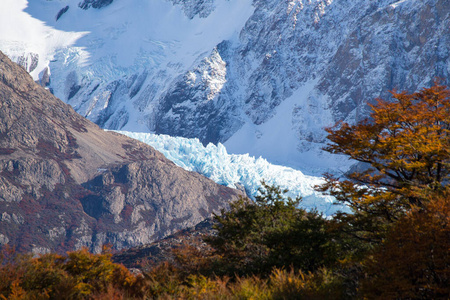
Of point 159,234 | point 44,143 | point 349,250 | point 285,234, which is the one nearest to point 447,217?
point 349,250

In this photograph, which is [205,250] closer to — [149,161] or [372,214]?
[372,214]

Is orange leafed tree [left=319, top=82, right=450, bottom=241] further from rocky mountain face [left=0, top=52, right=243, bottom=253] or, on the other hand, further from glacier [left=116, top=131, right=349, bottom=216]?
rocky mountain face [left=0, top=52, right=243, bottom=253]

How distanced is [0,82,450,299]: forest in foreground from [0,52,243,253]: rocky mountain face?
90.0 metres

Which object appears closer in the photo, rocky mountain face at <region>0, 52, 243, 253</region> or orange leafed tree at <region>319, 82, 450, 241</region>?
orange leafed tree at <region>319, 82, 450, 241</region>

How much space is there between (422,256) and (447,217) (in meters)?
1.10

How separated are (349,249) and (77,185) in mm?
116936

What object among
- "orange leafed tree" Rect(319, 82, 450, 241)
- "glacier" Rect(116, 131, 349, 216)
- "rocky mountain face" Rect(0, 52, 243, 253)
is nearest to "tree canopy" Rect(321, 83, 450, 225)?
"orange leafed tree" Rect(319, 82, 450, 241)

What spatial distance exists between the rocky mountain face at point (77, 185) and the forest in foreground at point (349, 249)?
90.0 meters

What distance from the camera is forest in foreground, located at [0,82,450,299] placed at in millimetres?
10078

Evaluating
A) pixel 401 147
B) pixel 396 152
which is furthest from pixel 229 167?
pixel 401 147

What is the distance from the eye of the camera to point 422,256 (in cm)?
970

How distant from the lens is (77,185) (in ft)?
411

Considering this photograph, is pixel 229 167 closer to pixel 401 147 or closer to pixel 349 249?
pixel 349 249

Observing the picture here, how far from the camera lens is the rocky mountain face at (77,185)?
10869 centimetres
